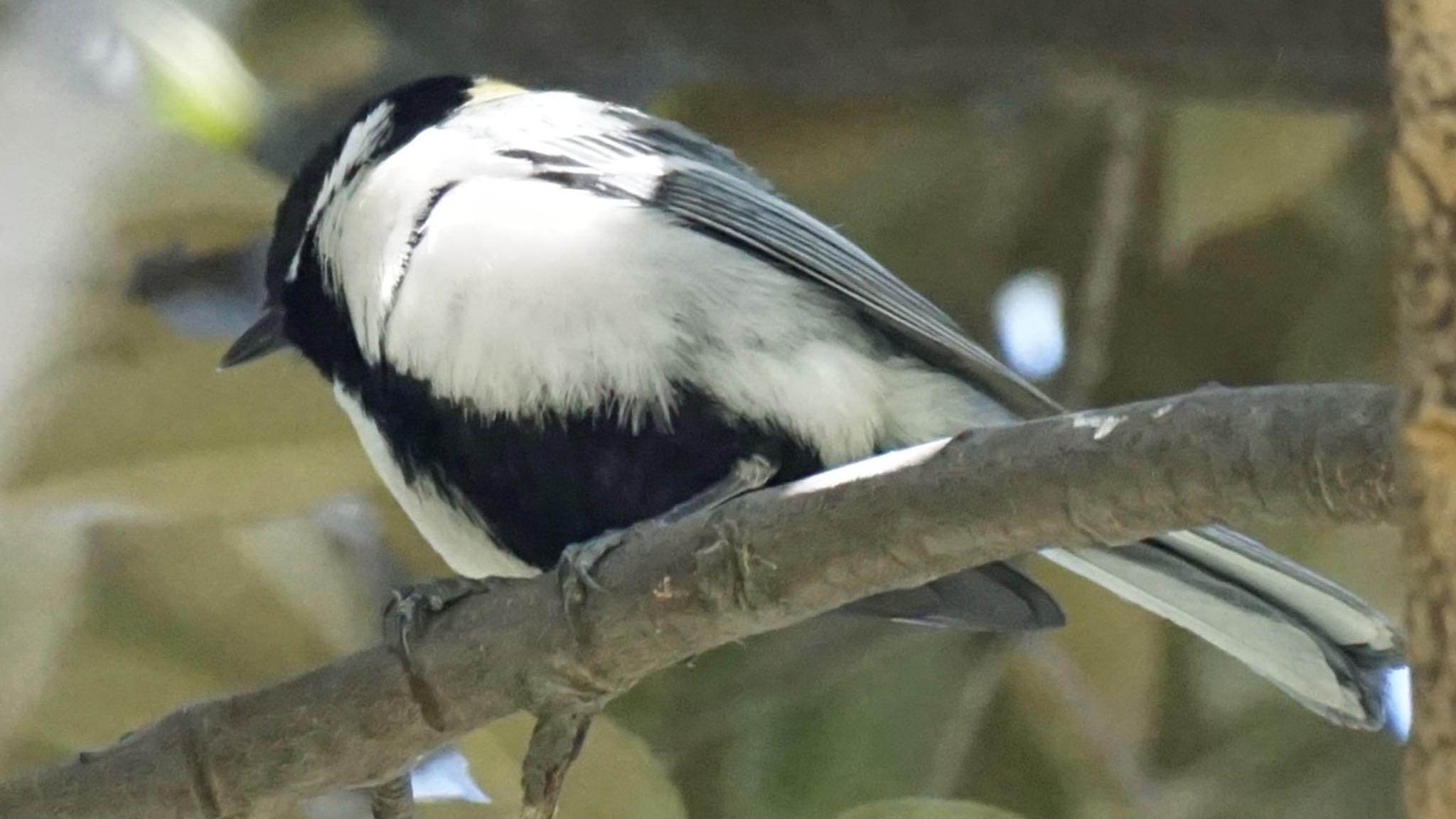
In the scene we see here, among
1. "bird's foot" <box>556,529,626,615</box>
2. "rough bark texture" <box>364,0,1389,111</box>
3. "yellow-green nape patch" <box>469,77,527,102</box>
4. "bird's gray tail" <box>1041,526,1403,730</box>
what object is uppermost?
"rough bark texture" <box>364,0,1389,111</box>

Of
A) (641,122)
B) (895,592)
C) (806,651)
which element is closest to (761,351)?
(895,592)

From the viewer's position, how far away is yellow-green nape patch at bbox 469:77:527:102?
1.59 m

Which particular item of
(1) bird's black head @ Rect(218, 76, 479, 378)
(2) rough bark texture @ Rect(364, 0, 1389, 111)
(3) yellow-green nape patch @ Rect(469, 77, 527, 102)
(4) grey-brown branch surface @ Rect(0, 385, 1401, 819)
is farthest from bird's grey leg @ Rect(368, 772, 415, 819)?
(2) rough bark texture @ Rect(364, 0, 1389, 111)

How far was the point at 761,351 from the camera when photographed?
129 cm

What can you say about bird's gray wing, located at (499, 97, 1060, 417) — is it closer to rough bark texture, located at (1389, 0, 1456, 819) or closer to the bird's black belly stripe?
the bird's black belly stripe

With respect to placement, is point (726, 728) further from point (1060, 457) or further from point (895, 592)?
point (1060, 457)

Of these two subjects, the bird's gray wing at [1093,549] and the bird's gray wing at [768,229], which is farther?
the bird's gray wing at [768,229]

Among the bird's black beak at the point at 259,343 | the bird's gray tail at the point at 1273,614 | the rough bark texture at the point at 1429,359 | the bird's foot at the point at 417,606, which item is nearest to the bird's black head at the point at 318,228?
the bird's black beak at the point at 259,343

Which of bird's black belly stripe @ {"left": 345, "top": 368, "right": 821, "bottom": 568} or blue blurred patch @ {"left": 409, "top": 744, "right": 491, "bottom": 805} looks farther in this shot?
blue blurred patch @ {"left": 409, "top": 744, "right": 491, "bottom": 805}

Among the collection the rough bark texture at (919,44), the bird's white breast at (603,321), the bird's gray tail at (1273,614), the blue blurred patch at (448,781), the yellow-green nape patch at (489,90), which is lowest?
the blue blurred patch at (448,781)

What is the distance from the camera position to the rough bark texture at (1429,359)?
0.57 m

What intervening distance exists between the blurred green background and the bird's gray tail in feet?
1.38

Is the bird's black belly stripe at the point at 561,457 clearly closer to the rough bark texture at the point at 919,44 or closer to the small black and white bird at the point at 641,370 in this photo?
the small black and white bird at the point at 641,370

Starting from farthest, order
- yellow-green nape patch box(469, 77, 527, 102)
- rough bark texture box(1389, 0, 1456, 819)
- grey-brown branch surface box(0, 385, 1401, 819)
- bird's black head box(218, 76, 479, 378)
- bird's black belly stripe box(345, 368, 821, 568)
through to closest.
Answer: yellow-green nape patch box(469, 77, 527, 102) → bird's black head box(218, 76, 479, 378) → bird's black belly stripe box(345, 368, 821, 568) → grey-brown branch surface box(0, 385, 1401, 819) → rough bark texture box(1389, 0, 1456, 819)
